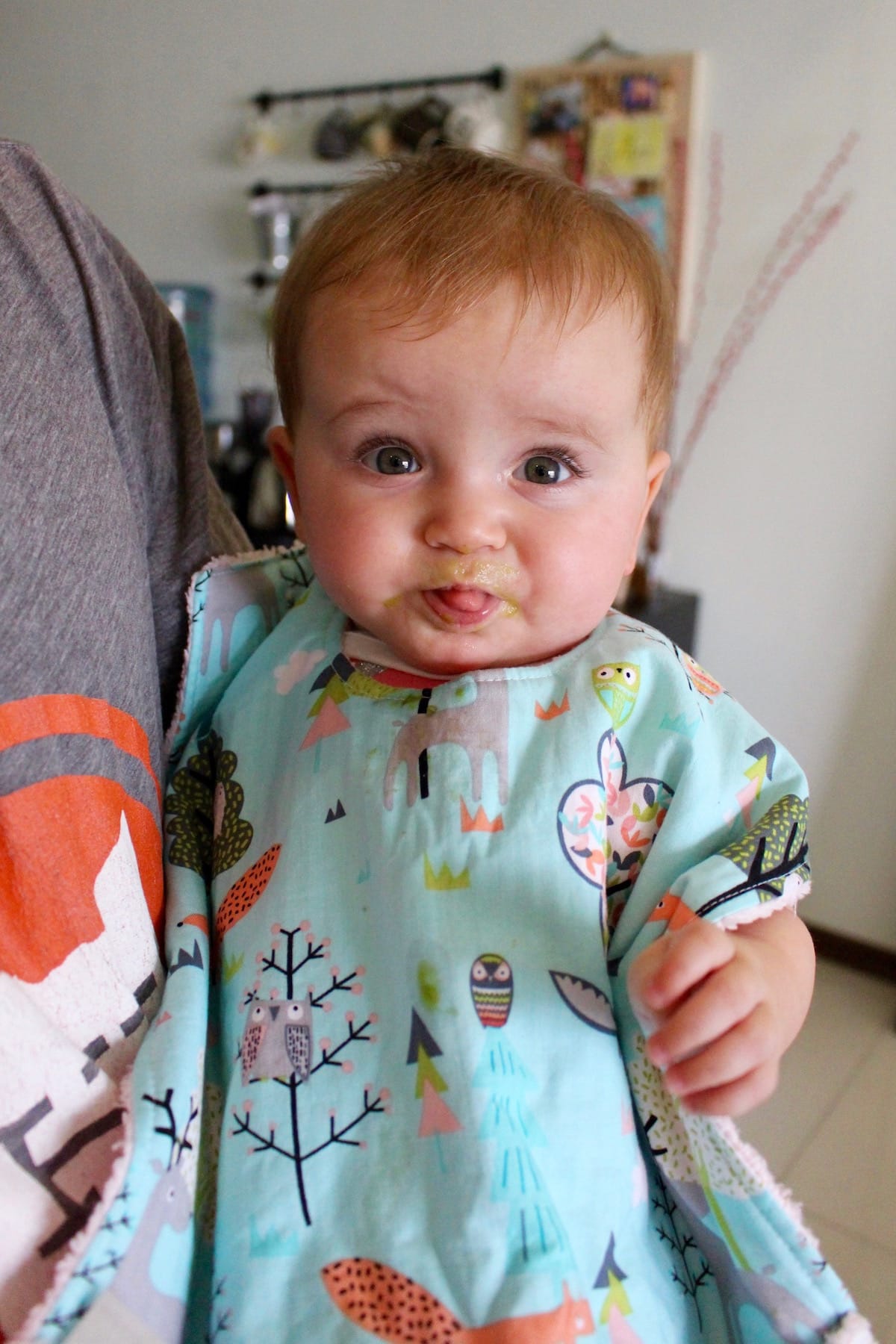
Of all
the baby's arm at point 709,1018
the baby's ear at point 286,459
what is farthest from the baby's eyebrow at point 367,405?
the baby's arm at point 709,1018

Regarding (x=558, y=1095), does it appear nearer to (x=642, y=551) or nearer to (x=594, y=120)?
(x=642, y=551)

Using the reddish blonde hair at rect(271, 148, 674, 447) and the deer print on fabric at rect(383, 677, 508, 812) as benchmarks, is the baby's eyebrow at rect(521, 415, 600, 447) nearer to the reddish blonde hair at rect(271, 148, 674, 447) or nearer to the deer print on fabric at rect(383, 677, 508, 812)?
the reddish blonde hair at rect(271, 148, 674, 447)

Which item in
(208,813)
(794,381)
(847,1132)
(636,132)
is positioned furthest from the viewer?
(636,132)

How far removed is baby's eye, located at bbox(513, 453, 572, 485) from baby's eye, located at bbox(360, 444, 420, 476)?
0.08 m

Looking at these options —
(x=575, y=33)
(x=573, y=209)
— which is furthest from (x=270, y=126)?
(x=573, y=209)

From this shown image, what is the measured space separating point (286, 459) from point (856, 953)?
195cm

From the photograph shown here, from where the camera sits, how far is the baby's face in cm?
70

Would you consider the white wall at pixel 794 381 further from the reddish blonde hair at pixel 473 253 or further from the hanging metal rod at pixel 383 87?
the reddish blonde hair at pixel 473 253

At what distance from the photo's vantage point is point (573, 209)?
773 millimetres

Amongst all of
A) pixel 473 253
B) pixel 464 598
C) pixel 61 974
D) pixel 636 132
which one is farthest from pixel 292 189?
pixel 61 974

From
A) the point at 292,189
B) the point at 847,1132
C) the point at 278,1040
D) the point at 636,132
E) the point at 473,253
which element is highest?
the point at 473,253

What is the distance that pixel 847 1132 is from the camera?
5.97ft

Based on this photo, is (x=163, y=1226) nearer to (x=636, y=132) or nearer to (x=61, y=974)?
(x=61, y=974)

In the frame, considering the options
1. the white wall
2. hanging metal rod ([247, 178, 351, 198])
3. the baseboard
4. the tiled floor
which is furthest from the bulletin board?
the tiled floor
